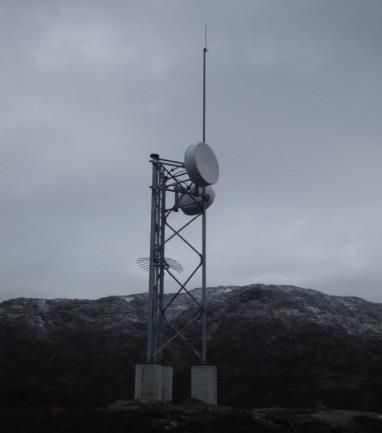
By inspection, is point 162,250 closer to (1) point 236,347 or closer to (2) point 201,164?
(2) point 201,164

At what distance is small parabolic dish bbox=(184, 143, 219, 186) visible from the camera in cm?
2365

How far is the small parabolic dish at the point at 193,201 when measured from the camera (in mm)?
25062

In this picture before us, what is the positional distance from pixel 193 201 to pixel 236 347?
2797cm

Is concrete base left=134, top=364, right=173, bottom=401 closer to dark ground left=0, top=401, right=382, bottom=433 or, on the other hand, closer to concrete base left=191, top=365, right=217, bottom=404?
dark ground left=0, top=401, right=382, bottom=433

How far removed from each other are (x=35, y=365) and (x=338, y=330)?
29185 mm

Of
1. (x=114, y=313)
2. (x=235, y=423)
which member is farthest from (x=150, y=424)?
(x=114, y=313)

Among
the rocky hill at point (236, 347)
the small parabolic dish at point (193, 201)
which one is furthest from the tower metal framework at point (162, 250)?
the rocky hill at point (236, 347)

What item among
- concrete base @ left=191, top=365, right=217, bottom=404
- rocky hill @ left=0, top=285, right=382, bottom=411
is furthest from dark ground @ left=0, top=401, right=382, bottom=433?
rocky hill @ left=0, top=285, right=382, bottom=411

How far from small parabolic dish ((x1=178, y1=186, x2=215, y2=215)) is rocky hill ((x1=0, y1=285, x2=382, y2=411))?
16.5m

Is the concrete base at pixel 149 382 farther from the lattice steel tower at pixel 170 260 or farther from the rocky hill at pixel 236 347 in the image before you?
the rocky hill at pixel 236 347

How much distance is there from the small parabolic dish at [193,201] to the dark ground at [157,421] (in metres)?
8.96

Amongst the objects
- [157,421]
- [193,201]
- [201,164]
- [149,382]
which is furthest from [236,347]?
[157,421]

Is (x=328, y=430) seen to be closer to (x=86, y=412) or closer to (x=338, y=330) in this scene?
(x=86, y=412)

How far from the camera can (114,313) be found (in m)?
60.4
